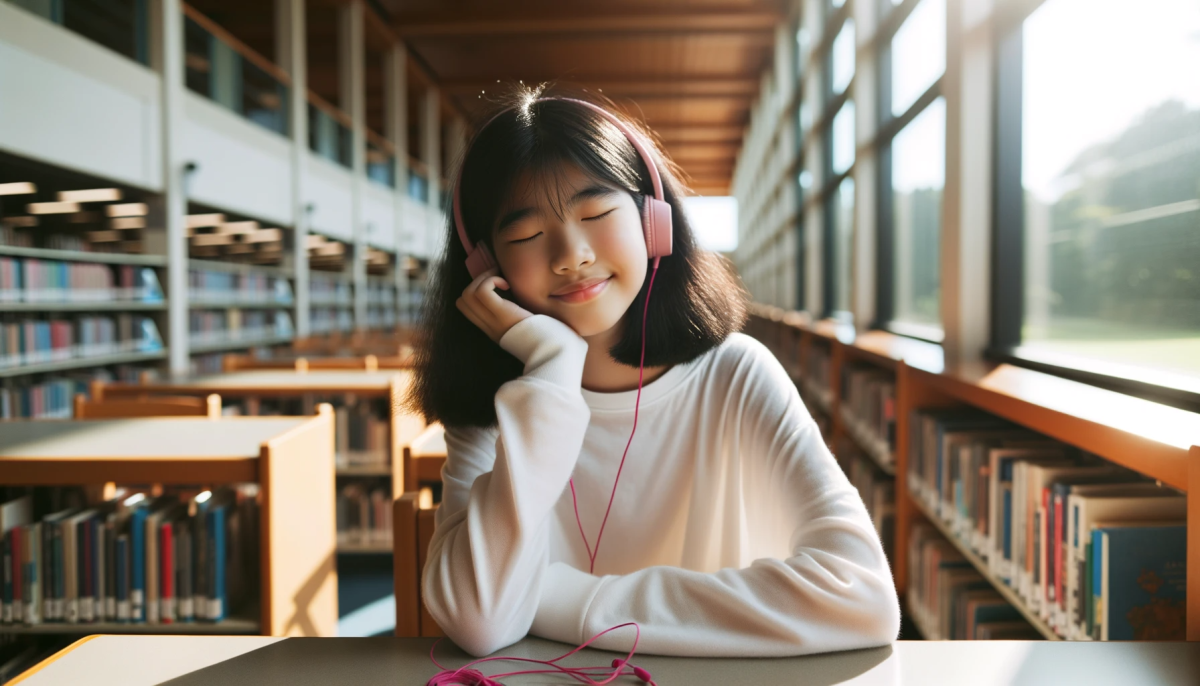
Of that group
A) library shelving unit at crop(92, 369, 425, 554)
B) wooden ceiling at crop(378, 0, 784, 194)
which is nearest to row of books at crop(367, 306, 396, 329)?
wooden ceiling at crop(378, 0, 784, 194)

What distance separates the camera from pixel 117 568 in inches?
80.6

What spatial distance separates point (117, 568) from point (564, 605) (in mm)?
1768

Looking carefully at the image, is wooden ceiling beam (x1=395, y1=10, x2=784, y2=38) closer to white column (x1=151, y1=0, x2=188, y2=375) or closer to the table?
white column (x1=151, y1=0, x2=188, y2=375)

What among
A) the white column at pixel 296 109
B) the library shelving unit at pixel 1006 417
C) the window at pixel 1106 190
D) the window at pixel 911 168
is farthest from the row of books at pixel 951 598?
the white column at pixel 296 109

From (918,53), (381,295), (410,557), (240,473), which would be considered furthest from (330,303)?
(410,557)

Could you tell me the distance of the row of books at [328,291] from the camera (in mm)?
8875

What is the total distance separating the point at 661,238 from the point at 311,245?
8842mm

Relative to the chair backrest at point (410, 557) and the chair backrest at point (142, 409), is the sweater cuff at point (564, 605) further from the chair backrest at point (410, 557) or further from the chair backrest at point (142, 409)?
the chair backrest at point (142, 409)

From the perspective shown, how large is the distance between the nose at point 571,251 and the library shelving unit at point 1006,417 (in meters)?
0.50

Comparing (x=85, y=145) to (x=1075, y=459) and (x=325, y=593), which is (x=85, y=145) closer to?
(x=325, y=593)

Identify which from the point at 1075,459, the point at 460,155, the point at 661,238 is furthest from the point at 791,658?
the point at 1075,459

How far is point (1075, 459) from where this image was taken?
1797 mm

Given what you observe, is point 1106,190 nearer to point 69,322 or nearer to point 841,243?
point 841,243

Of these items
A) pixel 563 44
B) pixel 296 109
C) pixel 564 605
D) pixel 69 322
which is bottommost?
pixel 564 605
